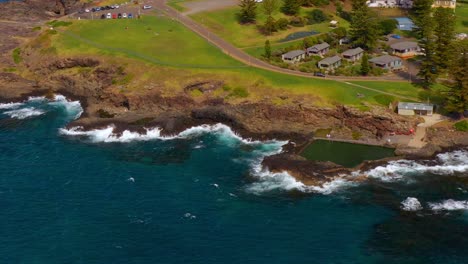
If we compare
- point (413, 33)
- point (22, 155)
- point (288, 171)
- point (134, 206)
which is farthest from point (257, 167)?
point (413, 33)

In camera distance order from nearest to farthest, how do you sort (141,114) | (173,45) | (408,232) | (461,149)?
(408,232) → (461,149) → (141,114) → (173,45)

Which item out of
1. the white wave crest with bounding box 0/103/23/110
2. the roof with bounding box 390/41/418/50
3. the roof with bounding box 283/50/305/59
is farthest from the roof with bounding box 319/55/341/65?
the white wave crest with bounding box 0/103/23/110

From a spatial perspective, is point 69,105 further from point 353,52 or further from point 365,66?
point 353,52

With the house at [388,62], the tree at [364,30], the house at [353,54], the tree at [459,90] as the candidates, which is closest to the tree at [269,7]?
the tree at [364,30]

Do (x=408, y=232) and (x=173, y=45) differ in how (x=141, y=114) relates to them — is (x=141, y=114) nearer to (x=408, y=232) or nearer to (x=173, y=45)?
(x=173, y=45)

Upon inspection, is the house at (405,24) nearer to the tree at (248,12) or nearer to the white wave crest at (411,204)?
the tree at (248,12)

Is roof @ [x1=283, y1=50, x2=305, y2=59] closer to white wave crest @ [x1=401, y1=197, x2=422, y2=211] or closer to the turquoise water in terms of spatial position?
the turquoise water
